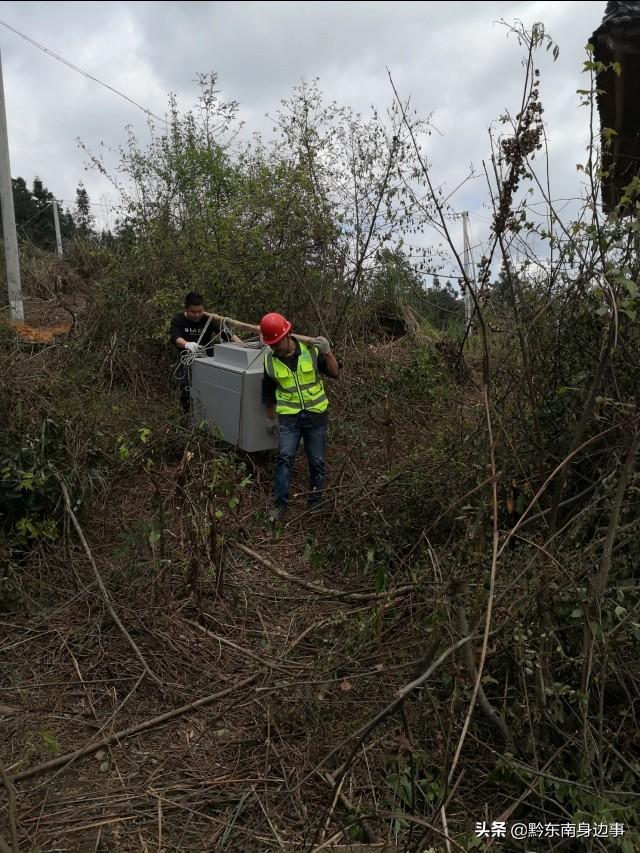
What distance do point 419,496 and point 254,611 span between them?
132 centimetres

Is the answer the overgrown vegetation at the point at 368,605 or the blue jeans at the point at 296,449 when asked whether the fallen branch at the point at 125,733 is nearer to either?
the overgrown vegetation at the point at 368,605

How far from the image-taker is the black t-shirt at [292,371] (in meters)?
5.37

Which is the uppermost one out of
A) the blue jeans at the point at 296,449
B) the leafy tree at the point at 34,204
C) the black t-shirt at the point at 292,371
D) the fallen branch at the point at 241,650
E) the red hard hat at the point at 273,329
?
the leafy tree at the point at 34,204

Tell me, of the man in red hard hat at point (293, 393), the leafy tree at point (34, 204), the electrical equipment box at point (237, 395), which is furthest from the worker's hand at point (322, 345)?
the leafy tree at point (34, 204)

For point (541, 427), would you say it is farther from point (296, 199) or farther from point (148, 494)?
point (296, 199)

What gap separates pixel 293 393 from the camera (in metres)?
5.37

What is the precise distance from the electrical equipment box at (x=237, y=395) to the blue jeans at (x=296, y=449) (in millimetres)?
291

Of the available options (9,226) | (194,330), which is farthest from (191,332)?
(9,226)

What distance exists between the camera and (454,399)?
632cm

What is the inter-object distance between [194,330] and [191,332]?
0.04 metres

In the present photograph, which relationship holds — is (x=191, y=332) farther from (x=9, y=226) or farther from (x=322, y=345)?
(x=9, y=226)

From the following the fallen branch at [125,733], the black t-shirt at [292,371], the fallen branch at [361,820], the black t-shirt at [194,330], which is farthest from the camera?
the black t-shirt at [194,330]

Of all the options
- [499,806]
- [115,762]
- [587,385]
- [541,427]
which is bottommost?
[115,762]

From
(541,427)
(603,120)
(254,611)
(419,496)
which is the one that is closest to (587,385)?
(541,427)
